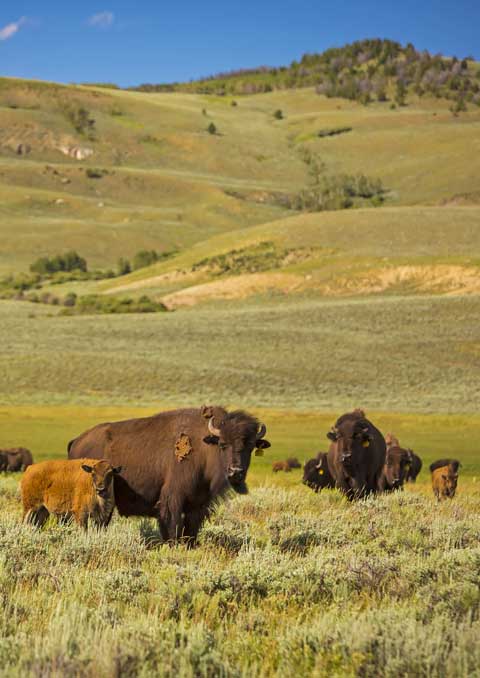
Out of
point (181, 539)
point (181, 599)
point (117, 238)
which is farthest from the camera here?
point (117, 238)

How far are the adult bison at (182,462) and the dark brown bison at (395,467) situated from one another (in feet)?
24.7

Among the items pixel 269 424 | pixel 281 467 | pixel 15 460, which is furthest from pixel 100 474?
pixel 269 424

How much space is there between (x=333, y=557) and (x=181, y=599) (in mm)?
2006

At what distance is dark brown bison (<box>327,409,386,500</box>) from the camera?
15.2 m

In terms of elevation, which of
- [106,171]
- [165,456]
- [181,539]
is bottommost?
[181,539]

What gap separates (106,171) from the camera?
199750 mm

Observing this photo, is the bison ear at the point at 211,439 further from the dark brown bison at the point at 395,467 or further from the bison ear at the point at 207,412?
the dark brown bison at the point at 395,467

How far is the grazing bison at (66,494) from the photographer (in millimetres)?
10914

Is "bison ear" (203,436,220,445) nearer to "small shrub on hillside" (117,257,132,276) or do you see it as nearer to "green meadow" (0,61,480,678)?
"green meadow" (0,61,480,678)

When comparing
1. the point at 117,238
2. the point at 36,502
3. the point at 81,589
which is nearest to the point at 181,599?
the point at 81,589

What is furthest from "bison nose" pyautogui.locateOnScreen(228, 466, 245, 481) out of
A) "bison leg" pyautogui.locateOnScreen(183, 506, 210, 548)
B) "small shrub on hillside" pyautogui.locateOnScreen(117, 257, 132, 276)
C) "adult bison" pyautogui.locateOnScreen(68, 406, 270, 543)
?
"small shrub on hillside" pyautogui.locateOnScreen(117, 257, 132, 276)

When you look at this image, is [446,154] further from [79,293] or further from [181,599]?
[181,599]

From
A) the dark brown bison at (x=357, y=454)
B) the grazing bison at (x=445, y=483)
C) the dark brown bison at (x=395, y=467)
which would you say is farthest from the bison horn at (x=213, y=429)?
the dark brown bison at (x=395, y=467)

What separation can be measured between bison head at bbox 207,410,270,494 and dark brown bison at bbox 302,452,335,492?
347 inches
